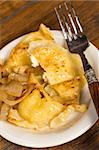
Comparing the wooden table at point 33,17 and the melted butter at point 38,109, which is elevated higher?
the wooden table at point 33,17

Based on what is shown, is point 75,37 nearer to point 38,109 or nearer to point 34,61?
point 34,61

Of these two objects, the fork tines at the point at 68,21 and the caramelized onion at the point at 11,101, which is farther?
the fork tines at the point at 68,21

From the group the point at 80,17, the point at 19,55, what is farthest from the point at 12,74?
the point at 80,17

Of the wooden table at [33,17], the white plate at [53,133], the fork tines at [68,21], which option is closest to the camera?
the white plate at [53,133]

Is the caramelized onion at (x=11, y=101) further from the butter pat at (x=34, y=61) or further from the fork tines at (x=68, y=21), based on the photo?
the fork tines at (x=68, y=21)

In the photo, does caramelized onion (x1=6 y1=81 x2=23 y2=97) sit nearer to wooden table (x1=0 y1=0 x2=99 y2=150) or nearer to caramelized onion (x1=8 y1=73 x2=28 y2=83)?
caramelized onion (x1=8 y1=73 x2=28 y2=83)

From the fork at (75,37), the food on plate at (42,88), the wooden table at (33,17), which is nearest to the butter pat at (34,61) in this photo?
the food on plate at (42,88)
